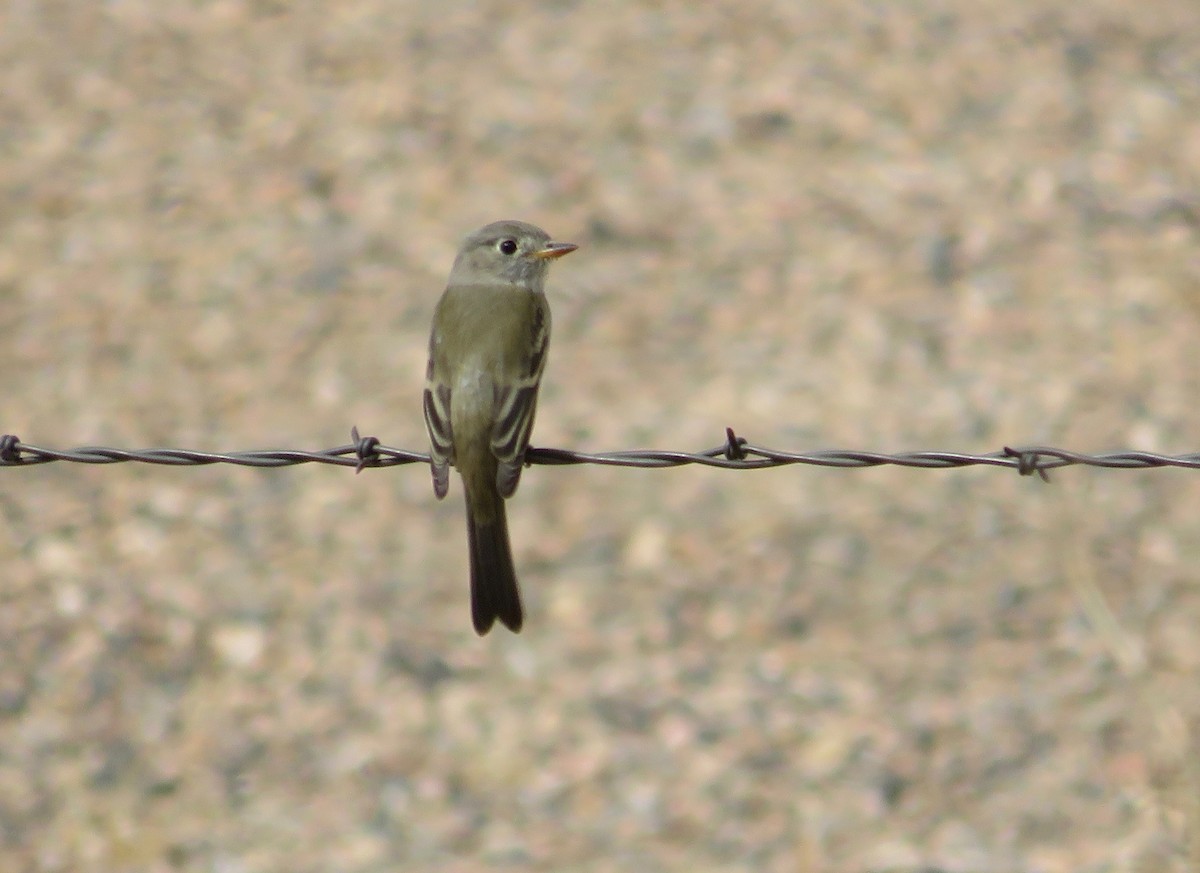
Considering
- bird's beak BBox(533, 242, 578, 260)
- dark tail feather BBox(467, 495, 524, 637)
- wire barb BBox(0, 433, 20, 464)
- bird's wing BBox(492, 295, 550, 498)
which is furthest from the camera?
bird's beak BBox(533, 242, 578, 260)

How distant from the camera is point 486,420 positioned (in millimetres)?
5836

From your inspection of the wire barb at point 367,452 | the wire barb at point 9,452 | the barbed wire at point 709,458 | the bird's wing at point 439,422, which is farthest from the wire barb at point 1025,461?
the wire barb at point 9,452

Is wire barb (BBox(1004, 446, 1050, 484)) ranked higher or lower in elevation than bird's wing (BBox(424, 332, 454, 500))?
lower

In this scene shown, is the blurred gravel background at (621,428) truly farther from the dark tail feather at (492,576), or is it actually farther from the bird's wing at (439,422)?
the bird's wing at (439,422)

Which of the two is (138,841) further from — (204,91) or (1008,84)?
(1008,84)

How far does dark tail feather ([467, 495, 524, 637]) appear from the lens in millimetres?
5945

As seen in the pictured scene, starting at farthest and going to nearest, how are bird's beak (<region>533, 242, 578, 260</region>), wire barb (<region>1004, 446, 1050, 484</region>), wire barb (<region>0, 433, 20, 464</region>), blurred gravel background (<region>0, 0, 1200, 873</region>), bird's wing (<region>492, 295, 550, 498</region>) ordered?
blurred gravel background (<region>0, 0, 1200, 873</region>)
bird's beak (<region>533, 242, 578, 260</region>)
bird's wing (<region>492, 295, 550, 498</region>)
wire barb (<region>0, 433, 20, 464</region>)
wire barb (<region>1004, 446, 1050, 484</region>)

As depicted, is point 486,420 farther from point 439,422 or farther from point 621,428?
point 621,428

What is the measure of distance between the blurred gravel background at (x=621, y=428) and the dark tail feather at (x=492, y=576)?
283 centimetres

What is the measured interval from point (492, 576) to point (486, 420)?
550 millimetres

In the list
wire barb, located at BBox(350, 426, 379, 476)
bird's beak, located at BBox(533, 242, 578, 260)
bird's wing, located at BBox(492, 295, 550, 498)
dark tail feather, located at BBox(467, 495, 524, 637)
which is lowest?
dark tail feather, located at BBox(467, 495, 524, 637)

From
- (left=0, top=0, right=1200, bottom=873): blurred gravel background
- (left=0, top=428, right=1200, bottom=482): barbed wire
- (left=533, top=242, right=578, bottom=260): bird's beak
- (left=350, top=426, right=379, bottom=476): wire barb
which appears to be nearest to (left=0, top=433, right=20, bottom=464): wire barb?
(left=0, top=428, right=1200, bottom=482): barbed wire

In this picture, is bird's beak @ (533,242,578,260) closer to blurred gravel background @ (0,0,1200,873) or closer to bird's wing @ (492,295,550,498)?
bird's wing @ (492,295,550,498)

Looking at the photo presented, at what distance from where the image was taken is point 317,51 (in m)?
14.9
